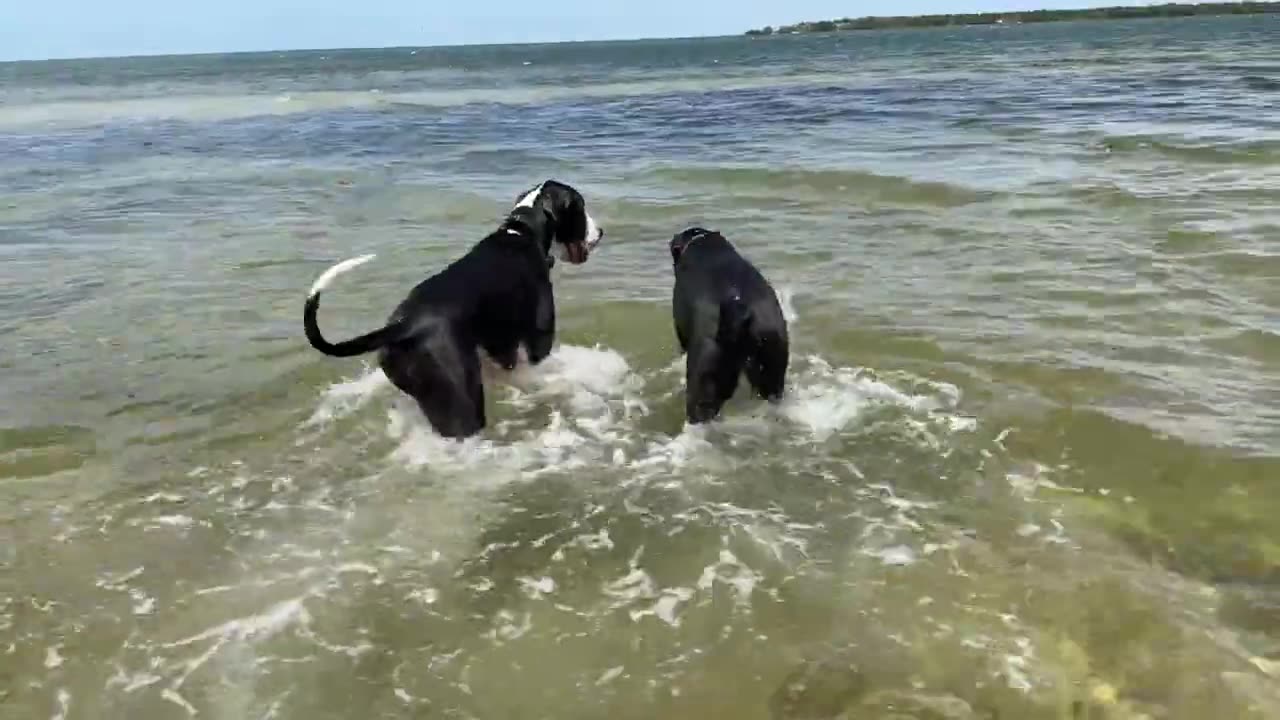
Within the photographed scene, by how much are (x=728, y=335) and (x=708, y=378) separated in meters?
0.25

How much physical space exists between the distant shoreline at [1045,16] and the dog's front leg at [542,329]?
132947 millimetres

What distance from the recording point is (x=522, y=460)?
5129 mm

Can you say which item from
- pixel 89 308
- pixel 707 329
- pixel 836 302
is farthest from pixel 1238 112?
pixel 89 308

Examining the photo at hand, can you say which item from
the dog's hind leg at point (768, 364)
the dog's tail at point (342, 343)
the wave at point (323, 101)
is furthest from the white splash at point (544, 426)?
the wave at point (323, 101)

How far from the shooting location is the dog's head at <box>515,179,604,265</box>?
6.56 meters

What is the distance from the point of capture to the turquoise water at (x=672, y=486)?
3.45 metres

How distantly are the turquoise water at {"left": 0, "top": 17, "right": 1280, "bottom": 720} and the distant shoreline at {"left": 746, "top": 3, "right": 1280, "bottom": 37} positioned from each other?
129853 mm

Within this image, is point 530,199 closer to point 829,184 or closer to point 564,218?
point 564,218

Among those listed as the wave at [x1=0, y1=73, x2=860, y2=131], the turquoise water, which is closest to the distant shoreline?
the wave at [x1=0, y1=73, x2=860, y2=131]

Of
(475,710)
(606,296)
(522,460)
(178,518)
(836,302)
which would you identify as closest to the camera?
(475,710)

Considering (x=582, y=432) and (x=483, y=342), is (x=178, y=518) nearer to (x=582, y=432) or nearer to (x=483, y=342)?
(x=483, y=342)

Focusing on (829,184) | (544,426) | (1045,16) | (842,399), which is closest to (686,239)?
(842,399)

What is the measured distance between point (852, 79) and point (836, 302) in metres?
32.2

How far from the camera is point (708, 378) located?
17.0 feet
